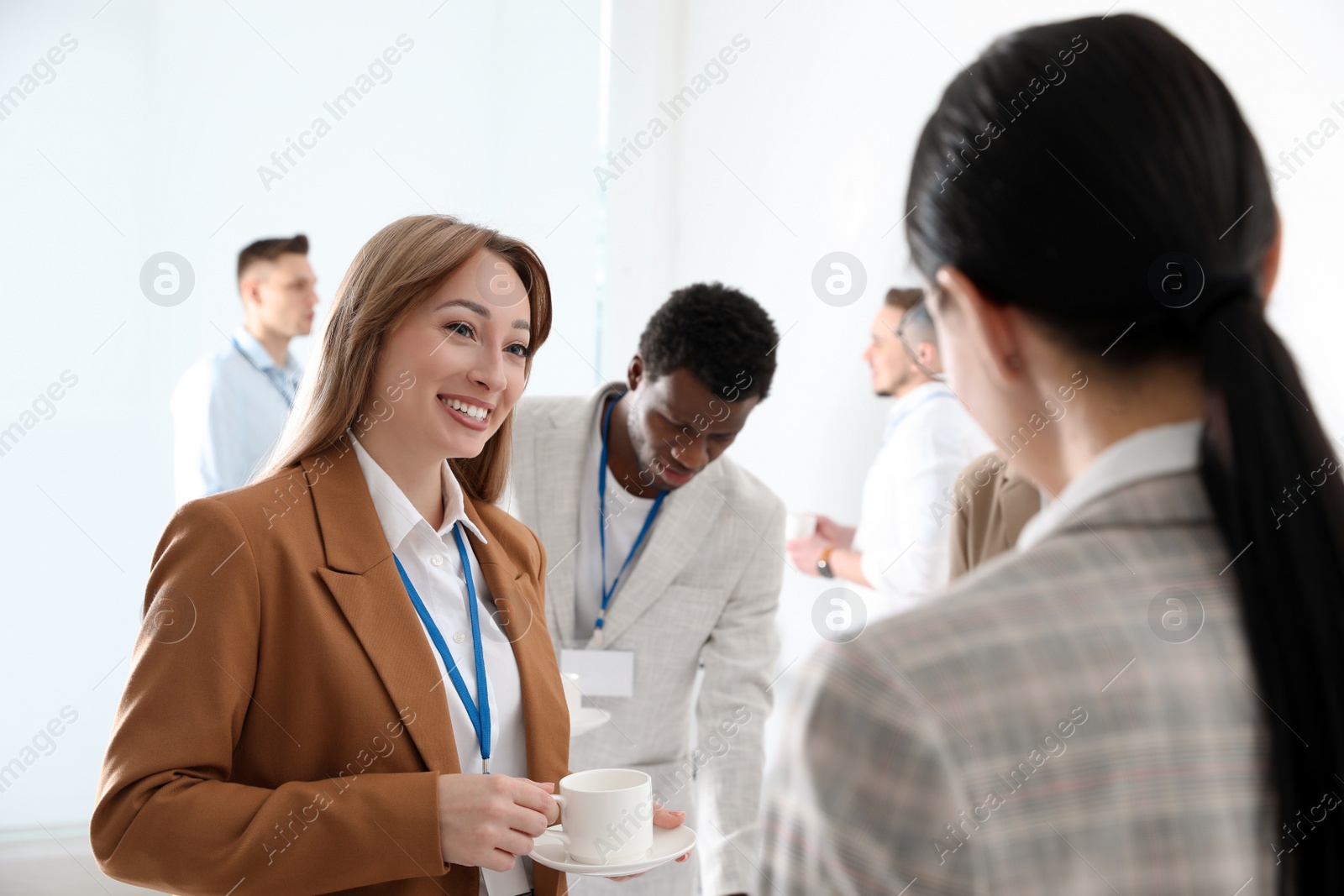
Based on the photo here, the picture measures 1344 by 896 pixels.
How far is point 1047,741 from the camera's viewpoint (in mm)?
514

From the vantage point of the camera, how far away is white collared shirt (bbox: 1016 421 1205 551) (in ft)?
1.85

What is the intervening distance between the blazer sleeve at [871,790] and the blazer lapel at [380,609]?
32.6 inches

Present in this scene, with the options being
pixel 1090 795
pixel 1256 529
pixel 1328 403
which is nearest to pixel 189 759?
pixel 1090 795

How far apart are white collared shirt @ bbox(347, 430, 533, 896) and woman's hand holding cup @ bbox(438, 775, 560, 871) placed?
15cm

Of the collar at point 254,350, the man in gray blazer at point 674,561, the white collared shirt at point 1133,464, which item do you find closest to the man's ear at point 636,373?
the man in gray blazer at point 674,561

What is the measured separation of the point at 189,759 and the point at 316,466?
439mm

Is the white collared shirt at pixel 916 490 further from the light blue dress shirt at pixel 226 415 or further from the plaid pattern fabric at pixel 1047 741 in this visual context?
the plaid pattern fabric at pixel 1047 741

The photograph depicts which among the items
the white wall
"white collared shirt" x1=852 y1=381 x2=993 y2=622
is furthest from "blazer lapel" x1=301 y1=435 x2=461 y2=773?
the white wall

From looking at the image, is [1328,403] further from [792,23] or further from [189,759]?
[792,23]

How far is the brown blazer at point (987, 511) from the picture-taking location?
1922mm

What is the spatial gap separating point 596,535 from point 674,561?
209mm

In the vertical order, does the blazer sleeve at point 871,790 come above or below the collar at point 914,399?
below

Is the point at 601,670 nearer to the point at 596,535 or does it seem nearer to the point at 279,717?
the point at 596,535

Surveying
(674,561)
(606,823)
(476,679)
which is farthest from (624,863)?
(674,561)
